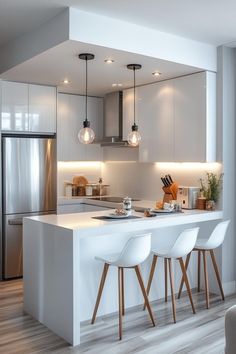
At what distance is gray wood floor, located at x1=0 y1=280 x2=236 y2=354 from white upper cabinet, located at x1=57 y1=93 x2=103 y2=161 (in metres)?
2.58

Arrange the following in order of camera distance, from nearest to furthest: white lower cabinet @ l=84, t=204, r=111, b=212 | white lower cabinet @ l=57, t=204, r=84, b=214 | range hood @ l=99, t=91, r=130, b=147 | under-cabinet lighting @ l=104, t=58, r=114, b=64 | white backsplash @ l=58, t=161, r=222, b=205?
under-cabinet lighting @ l=104, t=58, r=114, b=64, white backsplash @ l=58, t=161, r=222, b=205, white lower cabinet @ l=84, t=204, r=111, b=212, white lower cabinet @ l=57, t=204, r=84, b=214, range hood @ l=99, t=91, r=130, b=147

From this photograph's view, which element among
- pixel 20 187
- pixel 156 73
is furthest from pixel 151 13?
pixel 20 187

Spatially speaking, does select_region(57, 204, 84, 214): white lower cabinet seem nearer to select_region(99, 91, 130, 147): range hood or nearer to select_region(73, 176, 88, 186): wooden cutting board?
select_region(73, 176, 88, 186): wooden cutting board

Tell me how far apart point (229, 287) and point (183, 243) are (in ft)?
4.25

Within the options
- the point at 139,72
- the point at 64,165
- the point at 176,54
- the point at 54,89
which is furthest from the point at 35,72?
the point at 64,165

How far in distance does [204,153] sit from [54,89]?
86.9 inches

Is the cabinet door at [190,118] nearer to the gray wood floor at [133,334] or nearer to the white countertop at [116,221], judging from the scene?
the white countertop at [116,221]

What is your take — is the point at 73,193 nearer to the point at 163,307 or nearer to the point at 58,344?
the point at 163,307

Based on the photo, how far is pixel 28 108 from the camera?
17.0 feet

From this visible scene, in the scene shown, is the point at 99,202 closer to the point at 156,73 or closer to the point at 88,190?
the point at 88,190

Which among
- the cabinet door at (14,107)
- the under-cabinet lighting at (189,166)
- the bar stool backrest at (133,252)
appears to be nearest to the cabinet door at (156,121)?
the under-cabinet lighting at (189,166)

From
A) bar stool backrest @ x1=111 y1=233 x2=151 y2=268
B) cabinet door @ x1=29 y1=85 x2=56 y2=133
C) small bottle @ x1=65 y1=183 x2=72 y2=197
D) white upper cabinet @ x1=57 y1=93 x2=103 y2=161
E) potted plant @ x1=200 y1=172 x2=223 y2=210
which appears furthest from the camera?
small bottle @ x1=65 y1=183 x2=72 y2=197

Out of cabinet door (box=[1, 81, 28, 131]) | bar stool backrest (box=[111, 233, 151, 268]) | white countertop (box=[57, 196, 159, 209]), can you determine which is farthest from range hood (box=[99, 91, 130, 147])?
bar stool backrest (box=[111, 233, 151, 268])

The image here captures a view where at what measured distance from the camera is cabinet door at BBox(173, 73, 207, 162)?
456 cm
